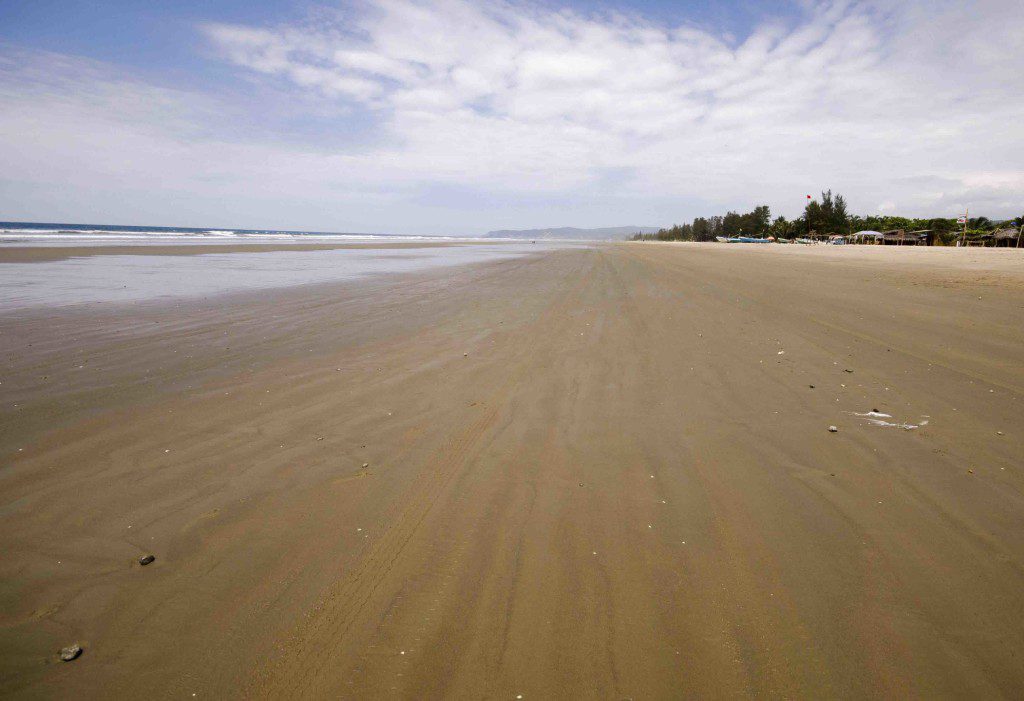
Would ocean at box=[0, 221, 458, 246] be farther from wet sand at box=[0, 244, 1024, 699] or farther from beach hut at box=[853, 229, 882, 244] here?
beach hut at box=[853, 229, 882, 244]

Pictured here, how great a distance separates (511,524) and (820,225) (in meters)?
102

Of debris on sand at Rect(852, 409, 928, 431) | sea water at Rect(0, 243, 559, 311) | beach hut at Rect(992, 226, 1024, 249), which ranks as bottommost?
debris on sand at Rect(852, 409, 928, 431)

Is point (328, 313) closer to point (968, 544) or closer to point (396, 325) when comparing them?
point (396, 325)

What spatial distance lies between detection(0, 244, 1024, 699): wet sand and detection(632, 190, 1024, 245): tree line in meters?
64.0

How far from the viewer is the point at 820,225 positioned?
85250mm

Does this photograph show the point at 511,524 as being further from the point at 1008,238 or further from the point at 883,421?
the point at 1008,238

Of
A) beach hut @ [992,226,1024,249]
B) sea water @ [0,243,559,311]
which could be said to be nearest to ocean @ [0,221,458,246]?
sea water @ [0,243,559,311]

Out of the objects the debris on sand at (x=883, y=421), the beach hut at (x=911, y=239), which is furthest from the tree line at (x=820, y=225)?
the debris on sand at (x=883, y=421)

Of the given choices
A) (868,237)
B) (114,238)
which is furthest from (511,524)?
(868,237)

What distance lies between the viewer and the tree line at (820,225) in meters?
63.1

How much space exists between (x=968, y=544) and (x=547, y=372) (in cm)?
400

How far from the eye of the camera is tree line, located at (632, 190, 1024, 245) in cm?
6307

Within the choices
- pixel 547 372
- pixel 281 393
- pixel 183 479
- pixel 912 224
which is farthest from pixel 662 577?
pixel 912 224

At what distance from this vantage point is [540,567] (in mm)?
2516
